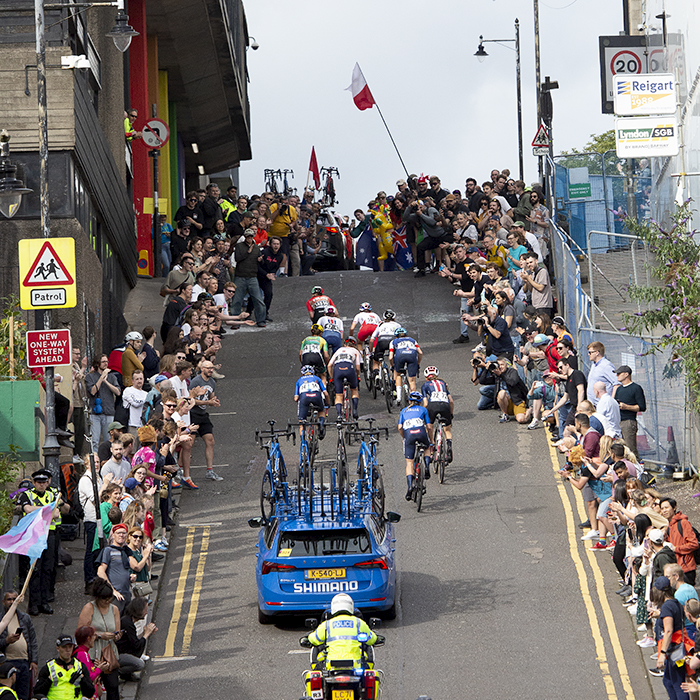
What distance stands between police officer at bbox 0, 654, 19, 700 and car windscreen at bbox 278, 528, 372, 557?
4.50m

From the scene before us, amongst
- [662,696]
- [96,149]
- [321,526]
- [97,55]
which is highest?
[97,55]

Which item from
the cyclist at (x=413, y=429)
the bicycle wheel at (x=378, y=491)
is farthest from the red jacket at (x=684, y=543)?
the cyclist at (x=413, y=429)

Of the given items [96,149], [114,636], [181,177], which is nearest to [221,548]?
[114,636]

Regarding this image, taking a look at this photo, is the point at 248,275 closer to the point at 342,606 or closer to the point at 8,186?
the point at 8,186

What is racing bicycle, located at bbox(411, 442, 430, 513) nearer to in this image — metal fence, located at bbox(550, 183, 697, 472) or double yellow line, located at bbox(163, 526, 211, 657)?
double yellow line, located at bbox(163, 526, 211, 657)

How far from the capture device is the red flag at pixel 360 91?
138ft

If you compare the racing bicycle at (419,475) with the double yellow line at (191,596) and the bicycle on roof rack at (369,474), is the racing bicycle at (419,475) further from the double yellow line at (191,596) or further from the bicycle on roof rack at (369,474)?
the double yellow line at (191,596)

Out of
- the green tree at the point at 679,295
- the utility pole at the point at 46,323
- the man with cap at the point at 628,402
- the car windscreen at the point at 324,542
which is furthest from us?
the man with cap at the point at 628,402

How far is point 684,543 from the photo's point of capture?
15.6 m

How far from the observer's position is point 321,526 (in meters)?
16.2

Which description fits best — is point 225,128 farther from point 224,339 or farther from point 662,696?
point 662,696

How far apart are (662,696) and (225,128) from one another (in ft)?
143

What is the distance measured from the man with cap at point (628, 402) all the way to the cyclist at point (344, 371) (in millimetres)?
5213

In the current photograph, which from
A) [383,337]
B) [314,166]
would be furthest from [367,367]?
[314,166]
